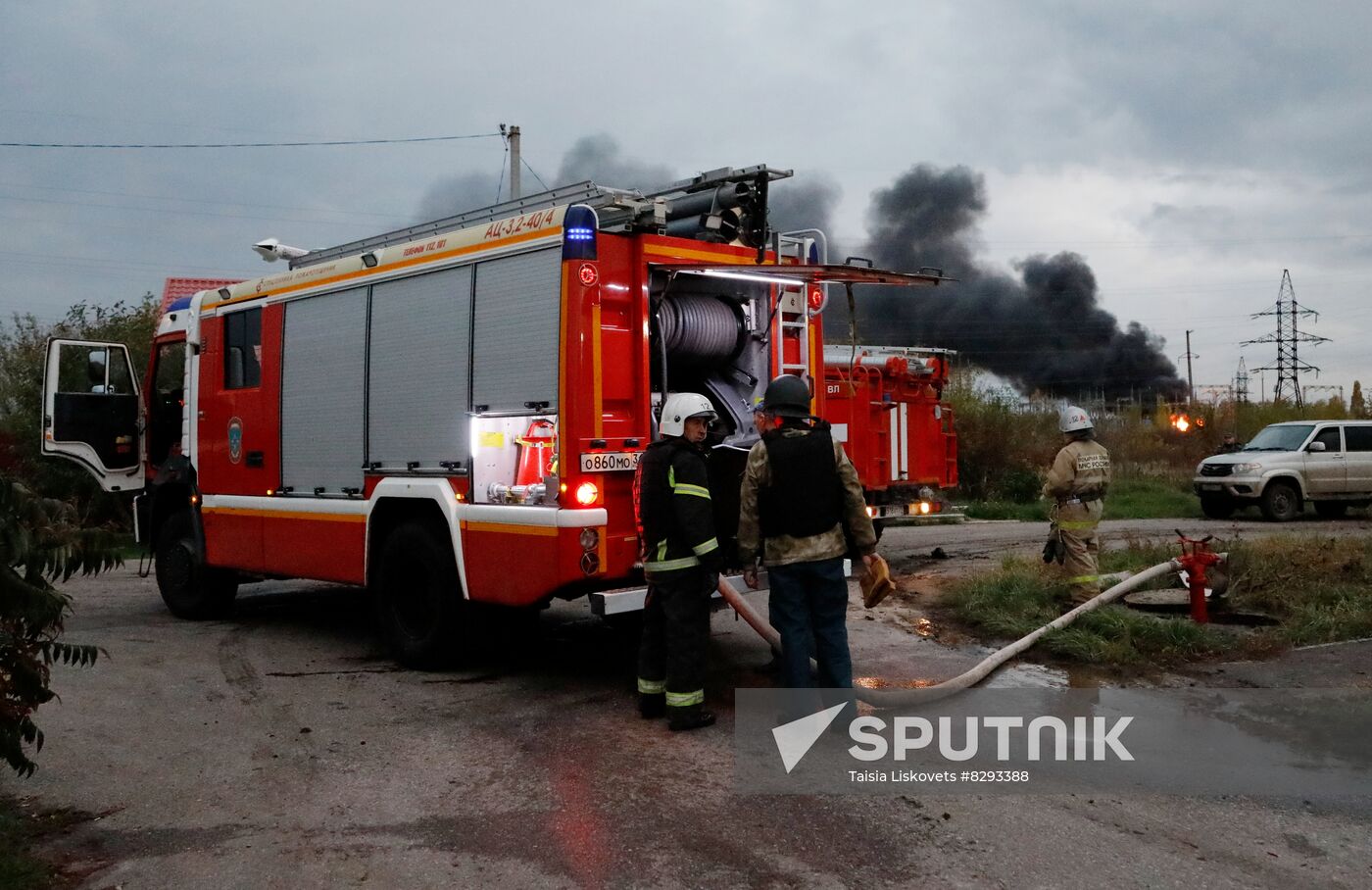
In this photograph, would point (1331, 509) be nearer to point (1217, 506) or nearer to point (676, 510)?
point (1217, 506)

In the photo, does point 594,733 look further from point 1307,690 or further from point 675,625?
point 1307,690

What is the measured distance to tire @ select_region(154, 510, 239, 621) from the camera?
9266 mm

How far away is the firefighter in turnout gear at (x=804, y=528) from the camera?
5578 mm

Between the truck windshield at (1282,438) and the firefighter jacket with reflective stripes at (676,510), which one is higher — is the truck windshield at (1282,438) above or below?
above

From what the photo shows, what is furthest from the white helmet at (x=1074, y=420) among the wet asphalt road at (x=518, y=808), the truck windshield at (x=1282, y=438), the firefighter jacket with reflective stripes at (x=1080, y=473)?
the truck windshield at (x=1282, y=438)

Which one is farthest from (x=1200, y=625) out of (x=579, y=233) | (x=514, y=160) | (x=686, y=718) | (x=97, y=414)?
(x=514, y=160)

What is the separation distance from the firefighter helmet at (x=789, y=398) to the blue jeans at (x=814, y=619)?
802mm

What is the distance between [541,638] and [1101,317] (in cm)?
3409

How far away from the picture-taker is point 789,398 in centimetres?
571

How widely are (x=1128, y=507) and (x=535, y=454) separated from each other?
16826mm

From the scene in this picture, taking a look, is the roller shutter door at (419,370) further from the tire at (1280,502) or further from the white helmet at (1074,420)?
the tire at (1280,502)

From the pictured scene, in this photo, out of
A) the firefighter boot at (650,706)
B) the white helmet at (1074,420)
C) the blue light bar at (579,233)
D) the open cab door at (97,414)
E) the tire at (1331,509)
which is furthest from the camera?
the tire at (1331,509)

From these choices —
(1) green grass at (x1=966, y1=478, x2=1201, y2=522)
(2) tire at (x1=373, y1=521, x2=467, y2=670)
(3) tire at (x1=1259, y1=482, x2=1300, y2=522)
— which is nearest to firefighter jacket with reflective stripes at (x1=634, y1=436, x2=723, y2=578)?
(2) tire at (x1=373, y1=521, x2=467, y2=670)

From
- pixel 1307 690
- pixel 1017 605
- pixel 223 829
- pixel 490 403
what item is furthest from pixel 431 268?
pixel 1307 690
